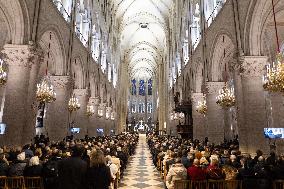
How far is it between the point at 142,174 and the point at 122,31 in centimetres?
3696

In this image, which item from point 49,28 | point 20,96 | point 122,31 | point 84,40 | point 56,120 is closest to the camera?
point 20,96

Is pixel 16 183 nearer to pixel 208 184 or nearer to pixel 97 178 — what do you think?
pixel 97 178

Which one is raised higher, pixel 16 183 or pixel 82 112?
pixel 82 112

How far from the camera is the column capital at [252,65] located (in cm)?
1079

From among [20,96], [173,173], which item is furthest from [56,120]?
[173,173]

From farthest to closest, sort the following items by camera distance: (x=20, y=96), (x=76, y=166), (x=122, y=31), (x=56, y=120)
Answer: (x=122, y=31) → (x=56, y=120) → (x=20, y=96) → (x=76, y=166)

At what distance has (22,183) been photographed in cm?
549

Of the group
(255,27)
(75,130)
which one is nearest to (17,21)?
(255,27)

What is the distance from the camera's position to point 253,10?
1053 centimetres

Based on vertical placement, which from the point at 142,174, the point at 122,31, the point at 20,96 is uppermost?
the point at 122,31

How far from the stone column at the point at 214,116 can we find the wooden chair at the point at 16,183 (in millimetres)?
12712

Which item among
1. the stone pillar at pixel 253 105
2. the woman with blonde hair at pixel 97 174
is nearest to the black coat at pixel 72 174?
the woman with blonde hair at pixel 97 174

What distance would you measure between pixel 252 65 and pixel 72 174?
9452mm

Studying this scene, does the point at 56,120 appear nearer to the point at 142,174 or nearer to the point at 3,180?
the point at 142,174
